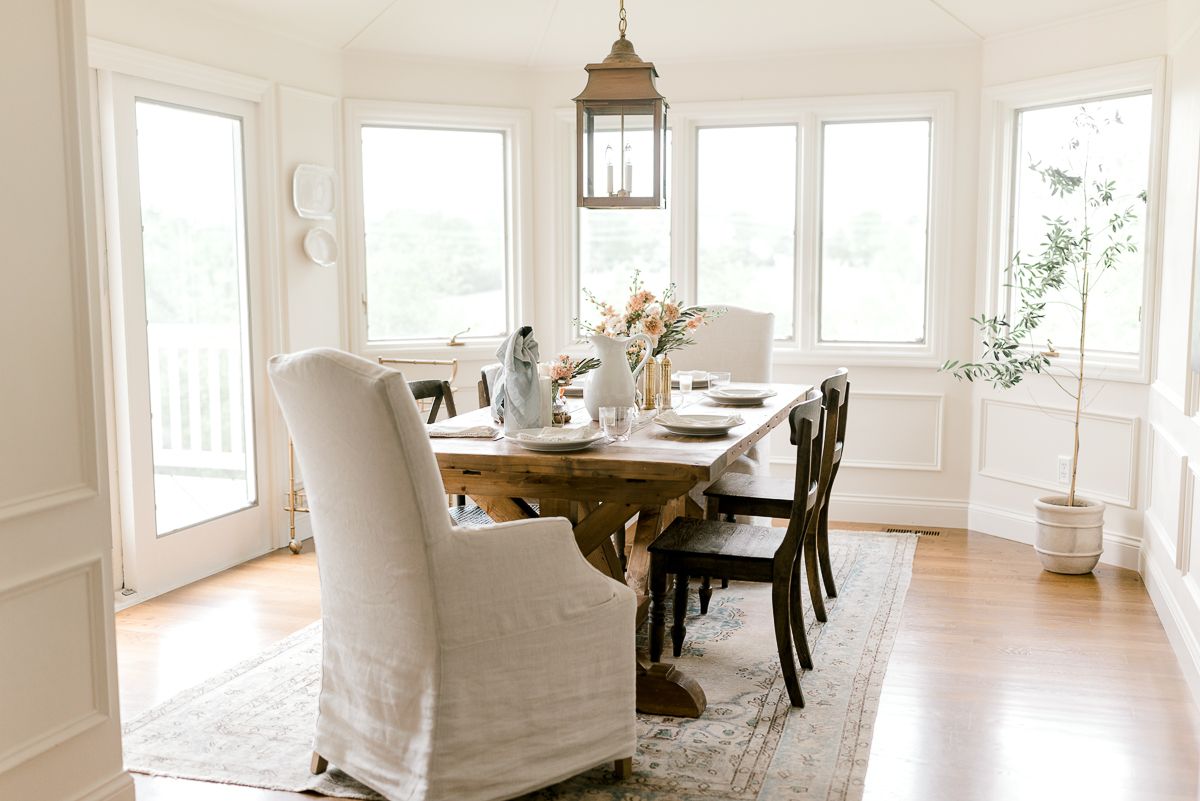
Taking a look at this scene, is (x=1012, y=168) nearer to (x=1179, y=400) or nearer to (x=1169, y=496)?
(x=1179, y=400)

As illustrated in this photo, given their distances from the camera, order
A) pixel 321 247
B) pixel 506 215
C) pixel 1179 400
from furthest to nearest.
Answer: pixel 506 215 < pixel 321 247 < pixel 1179 400

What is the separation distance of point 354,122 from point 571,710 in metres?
3.77

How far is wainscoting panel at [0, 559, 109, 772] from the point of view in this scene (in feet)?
7.68

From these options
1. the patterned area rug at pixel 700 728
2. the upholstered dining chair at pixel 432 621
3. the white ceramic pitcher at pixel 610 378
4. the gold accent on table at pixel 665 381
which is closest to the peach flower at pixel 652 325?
the white ceramic pitcher at pixel 610 378

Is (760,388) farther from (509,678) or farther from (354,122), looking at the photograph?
(354,122)

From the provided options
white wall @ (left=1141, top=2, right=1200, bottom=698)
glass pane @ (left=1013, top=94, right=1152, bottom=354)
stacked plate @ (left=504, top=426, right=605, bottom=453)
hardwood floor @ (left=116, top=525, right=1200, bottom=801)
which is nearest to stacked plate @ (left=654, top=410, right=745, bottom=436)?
stacked plate @ (left=504, top=426, right=605, bottom=453)

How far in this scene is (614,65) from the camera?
11.5 ft

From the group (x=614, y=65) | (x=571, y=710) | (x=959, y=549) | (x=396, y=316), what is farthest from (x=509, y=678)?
(x=396, y=316)

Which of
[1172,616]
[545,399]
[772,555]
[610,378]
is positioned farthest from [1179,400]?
[545,399]

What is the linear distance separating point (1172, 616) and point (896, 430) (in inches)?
77.8

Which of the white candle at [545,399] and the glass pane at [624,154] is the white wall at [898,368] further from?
the white candle at [545,399]

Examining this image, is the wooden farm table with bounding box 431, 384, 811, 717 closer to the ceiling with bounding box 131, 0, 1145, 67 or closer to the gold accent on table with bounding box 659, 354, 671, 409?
the gold accent on table with bounding box 659, 354, 671, 409

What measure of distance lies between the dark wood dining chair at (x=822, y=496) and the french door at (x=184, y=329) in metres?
2.14

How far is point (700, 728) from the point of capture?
3080mm
